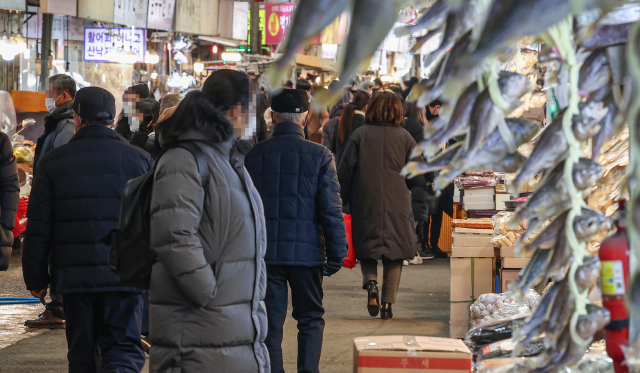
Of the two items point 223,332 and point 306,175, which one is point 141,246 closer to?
point 223,332

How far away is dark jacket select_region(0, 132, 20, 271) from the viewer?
5645 mm

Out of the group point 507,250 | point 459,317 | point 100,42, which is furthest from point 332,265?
point 100,42

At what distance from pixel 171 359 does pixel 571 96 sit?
88.1 inches

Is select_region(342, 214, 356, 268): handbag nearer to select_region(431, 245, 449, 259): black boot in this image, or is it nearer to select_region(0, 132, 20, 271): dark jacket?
select_region(0, 132, 20, 271): dark jacket

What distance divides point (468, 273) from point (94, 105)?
306 cm

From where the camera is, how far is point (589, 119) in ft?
3.79

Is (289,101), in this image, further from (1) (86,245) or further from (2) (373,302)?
(2) (373,302)

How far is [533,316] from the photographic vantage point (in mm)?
1315

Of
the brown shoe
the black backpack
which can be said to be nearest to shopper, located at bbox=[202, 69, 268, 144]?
the black backpack

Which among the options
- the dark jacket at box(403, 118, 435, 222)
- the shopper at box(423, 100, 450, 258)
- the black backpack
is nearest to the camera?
the black backpack

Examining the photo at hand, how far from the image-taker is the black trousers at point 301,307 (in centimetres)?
457

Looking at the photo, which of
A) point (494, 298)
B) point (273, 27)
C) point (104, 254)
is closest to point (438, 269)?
point (494, 298)

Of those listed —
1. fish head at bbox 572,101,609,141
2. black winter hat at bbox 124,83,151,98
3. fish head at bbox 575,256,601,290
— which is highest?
black winter hat at bbox 124,83,151,98

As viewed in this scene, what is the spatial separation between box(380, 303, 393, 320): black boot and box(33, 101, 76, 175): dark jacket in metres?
3.06
